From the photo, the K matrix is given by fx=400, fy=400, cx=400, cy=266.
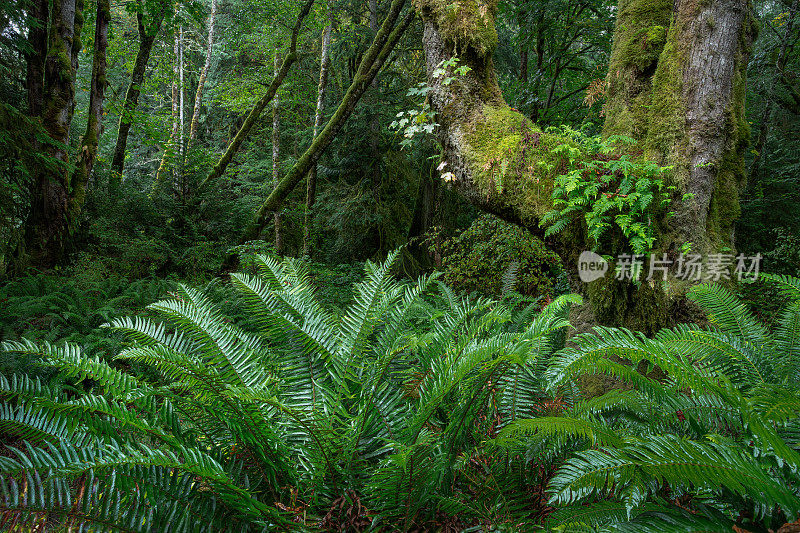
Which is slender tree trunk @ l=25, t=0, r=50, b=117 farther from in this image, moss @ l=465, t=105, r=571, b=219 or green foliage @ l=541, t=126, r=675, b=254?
green foliage @ l=541, t=126, r=675, b=254

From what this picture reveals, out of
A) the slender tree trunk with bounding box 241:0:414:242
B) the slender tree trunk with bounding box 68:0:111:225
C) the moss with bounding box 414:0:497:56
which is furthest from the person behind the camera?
the slender tree trunk with bounding box 241:0:414:242

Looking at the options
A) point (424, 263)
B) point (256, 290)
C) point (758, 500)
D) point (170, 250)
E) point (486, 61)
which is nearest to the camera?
point (758, 500)

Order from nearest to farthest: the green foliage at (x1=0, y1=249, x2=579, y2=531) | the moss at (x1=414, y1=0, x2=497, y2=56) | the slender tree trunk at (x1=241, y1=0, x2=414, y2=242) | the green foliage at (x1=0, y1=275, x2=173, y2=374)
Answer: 1. the green foliage at (x1=0, y1=249, x2=579, y2=531)
2. the moss at (x1=414, y1=0, x2=497, y2=56)
3. the green foliage at (x1=0, y1=275, x2=173, y2=374)
4. the slender tree trunk at (x1=241, y1=0, x2=414, y2=242)

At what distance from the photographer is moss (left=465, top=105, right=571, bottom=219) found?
3162mm

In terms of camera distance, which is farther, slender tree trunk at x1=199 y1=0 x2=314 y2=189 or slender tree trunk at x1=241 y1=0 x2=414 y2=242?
slender tree trunk at x1=199 y1=0 x2=314 y2=189

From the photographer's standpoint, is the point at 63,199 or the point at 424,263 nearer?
the point at 63,199

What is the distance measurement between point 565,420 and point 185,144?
9.43 meters

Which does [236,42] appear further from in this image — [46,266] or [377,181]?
[46,266]

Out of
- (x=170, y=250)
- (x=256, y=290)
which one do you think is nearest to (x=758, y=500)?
(x=256, y=290)

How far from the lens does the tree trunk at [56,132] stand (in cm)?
561

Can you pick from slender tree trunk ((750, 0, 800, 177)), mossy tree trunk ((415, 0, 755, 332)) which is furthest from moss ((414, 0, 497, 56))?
slender tree trunk ((750, 0, 800, 177))

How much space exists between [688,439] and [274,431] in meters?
1.53

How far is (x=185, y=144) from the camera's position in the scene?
337 inches

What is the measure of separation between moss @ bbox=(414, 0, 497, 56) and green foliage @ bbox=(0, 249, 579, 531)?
2779 mm
